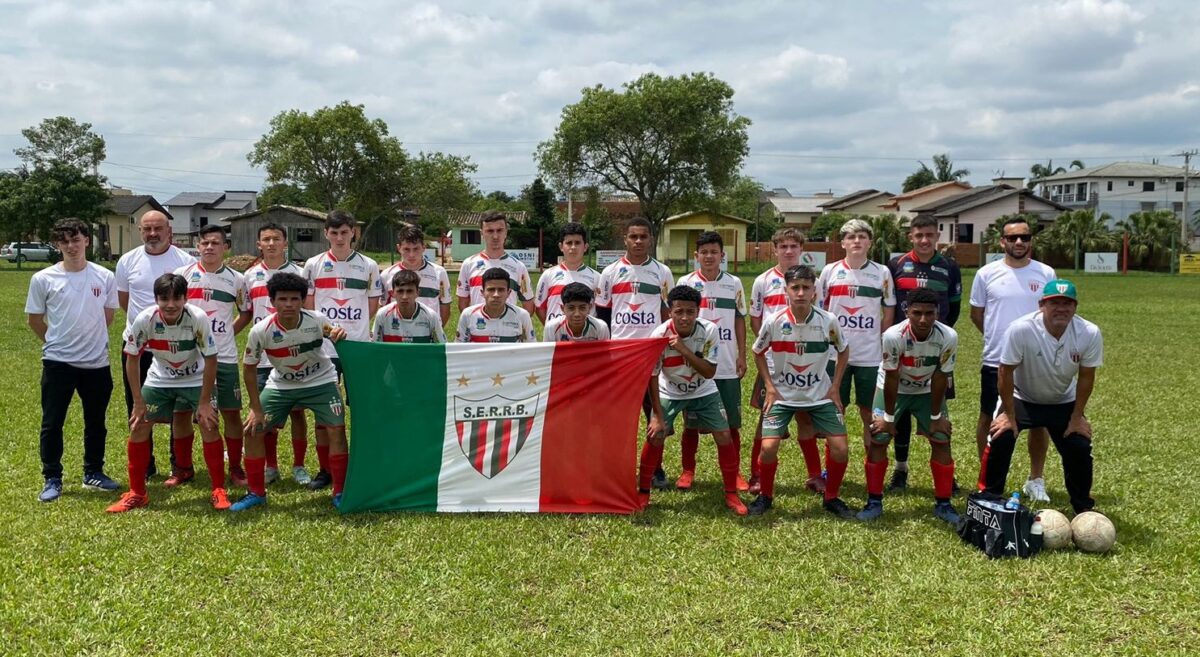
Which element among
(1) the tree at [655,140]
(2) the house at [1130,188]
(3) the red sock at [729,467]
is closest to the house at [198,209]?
(1) the tree at [655,140]

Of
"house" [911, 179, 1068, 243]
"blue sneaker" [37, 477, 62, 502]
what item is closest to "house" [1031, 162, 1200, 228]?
"house" [911, 179, 1068, 243]

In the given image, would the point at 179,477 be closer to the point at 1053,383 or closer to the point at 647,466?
the point at 647,466

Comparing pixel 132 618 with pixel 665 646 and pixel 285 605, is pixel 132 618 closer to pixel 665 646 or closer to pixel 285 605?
pixel 285 605

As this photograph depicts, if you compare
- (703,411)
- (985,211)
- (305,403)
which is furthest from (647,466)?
(985,211)

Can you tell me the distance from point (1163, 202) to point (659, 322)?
8909 cm

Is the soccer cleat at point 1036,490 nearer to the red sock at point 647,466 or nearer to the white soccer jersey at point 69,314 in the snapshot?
the red sock at point 647,466

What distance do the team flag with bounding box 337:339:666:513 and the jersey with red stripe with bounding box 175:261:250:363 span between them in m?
1.40

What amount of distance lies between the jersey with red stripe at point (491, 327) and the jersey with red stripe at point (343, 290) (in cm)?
101

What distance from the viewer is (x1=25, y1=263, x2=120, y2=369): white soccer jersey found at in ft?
21.2

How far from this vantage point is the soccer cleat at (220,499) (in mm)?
6041

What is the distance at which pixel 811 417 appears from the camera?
6.16 m

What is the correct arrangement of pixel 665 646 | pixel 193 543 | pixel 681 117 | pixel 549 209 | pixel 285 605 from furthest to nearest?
pixel 549 209 → pixel 681 117 → pixel 193 543 → pixel 285 605 → pixel 665 646

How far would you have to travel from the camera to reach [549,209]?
177 feet

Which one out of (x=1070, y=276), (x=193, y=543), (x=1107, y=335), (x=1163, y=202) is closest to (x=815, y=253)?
(x=1070, y=276)
